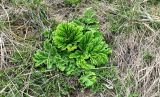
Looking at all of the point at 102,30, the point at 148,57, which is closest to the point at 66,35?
the point at 102,30

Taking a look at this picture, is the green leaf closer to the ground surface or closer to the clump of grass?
the ground surface

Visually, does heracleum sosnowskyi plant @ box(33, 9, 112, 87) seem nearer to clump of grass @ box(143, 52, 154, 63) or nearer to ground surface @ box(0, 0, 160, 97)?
ground surface @ box(0, 0, 160, 97)

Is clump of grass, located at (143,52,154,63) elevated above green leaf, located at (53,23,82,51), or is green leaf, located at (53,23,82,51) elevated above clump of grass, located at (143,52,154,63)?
green leaf, located at (53,23,82,51)

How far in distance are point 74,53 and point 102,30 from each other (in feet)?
1.15

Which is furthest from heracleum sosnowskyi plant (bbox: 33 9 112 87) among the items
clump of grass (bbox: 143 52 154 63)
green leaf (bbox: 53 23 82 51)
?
clump of grass (bbox: 143 52 154 63)

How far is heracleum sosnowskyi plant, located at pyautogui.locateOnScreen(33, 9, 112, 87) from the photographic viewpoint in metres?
2.82

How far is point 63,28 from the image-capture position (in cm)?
284

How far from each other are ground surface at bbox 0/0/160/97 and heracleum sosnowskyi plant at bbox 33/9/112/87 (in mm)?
78

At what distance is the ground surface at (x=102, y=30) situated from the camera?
280 centimetres

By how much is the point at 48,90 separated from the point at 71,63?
271 mm

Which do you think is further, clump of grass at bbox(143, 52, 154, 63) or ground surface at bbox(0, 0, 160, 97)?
clump of grass at bbox(143, 52, 154, 63)

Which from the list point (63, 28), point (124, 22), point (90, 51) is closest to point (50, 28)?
point (63, 28)

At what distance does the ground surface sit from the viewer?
2.80 m

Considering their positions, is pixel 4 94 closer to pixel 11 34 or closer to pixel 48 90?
pixel 48 90
